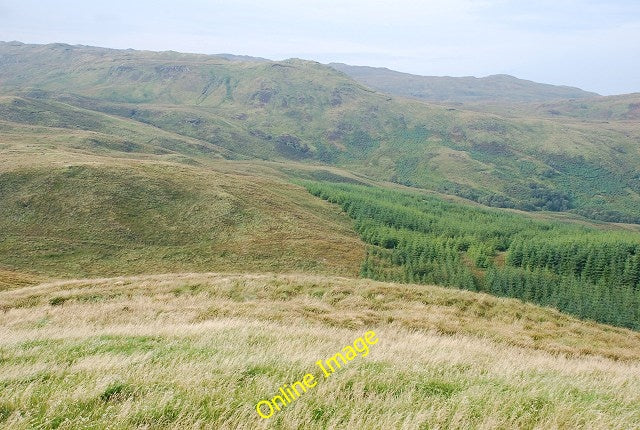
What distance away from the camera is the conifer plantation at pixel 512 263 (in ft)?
247

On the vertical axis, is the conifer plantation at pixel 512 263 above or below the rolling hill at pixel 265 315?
below

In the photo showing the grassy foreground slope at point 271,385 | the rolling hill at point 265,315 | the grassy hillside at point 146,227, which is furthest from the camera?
the grassy hillside at point 146,227

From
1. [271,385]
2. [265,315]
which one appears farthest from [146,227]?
[271,385]

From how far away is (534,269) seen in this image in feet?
299

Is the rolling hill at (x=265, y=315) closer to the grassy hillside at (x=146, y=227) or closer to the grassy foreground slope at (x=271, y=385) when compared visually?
the grassy foreground slope at (x=271, y=385)

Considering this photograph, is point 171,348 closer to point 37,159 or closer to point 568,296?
point 568,296

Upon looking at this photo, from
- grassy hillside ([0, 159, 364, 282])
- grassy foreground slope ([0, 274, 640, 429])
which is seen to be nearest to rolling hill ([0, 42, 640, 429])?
grassy foreground slope ([0, 274, 640, 429])

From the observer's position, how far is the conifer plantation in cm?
7544

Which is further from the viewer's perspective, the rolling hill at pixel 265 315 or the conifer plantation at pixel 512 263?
the conifer plantation at pixel 512 263

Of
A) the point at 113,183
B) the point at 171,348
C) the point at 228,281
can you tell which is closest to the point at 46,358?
the point at 171,348

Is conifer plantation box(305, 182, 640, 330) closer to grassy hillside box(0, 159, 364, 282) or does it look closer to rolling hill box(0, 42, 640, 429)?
rolling hill box(0, 42, 640, 429)

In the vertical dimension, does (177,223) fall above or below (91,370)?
below

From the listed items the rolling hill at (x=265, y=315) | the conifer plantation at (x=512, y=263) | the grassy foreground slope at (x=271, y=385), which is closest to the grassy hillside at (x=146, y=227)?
the rolling hill at (x=265, y=315)

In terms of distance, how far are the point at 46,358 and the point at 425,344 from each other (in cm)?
1105
